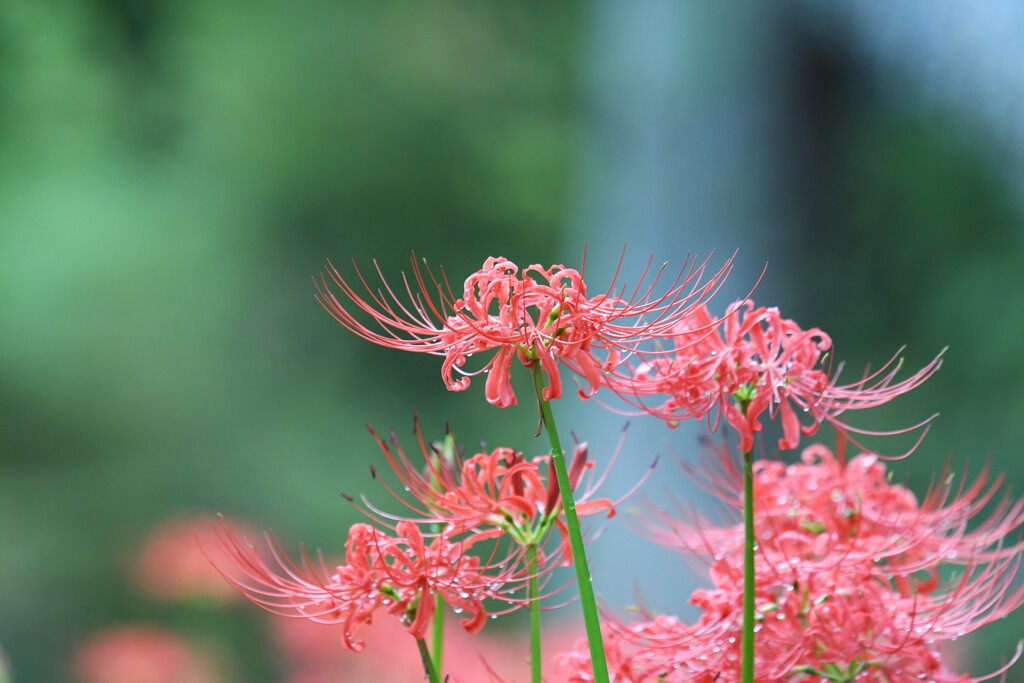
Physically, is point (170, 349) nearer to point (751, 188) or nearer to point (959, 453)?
point (751, 188)

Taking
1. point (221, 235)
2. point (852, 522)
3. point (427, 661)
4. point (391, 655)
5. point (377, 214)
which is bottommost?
point (427, 661)

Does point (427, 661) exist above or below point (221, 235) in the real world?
below

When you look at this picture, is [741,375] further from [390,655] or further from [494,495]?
[390,655]

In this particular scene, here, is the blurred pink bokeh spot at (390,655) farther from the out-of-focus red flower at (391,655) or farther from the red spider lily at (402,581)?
the red spider lily at (402,581)

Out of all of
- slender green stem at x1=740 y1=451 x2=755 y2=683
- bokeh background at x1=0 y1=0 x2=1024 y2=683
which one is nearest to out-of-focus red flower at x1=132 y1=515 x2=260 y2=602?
bokeh background at x1=0 y1=0 x2=1024 y2=683

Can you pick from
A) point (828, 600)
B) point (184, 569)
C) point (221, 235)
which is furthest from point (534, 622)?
point (221, 235)

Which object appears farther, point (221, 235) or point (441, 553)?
point (221, 235)

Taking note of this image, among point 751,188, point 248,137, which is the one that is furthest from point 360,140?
point 751,188
